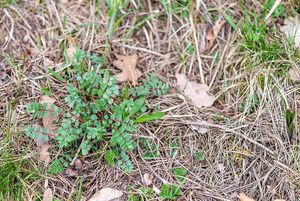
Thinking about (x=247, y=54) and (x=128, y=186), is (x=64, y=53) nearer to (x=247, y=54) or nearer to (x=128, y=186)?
(x=128, y=186)

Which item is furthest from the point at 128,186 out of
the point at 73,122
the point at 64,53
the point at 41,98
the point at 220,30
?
the point at 220,30

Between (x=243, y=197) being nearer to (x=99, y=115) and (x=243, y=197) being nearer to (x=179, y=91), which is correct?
(x=179, y=91)

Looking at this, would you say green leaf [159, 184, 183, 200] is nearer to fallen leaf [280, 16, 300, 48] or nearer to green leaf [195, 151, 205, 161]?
green leaf [195, 151, 205, 161]

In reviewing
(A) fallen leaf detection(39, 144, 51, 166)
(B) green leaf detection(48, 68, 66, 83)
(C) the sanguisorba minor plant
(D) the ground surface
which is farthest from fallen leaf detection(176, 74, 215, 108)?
(A) fallen leaf detection(39, 144, 51, 166)

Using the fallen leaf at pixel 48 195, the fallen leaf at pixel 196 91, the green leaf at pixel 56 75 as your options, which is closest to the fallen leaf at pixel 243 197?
the fallen leaf at pixel 196 91

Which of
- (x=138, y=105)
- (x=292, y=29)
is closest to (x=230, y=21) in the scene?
(x=292, y=29)

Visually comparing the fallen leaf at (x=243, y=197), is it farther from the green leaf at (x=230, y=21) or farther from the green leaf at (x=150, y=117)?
the green leaf at (x=230, y=21)

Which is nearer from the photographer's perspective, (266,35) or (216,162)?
(216,162)
